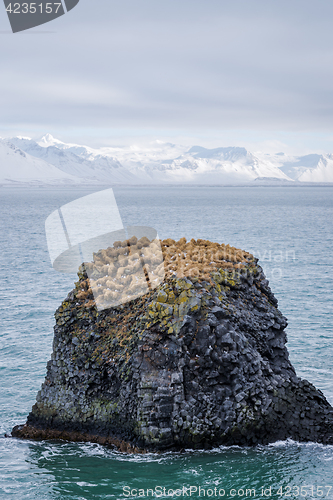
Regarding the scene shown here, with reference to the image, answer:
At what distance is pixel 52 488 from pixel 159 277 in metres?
8.19

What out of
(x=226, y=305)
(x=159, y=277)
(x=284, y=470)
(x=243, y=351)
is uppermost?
(x=159, y=277)

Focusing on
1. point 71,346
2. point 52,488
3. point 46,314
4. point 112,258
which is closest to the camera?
point 52,488

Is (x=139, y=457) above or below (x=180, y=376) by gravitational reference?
below

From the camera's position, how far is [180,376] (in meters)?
16.6

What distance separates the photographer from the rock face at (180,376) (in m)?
16.7

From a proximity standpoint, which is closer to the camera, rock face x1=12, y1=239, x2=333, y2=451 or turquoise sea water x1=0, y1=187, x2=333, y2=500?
turquoise sea water x1=0, y1=187, x2=333, y2=500

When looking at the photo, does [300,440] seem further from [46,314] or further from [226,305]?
[46,314]

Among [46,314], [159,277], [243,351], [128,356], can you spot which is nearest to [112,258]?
[159,277]

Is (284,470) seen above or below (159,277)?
below

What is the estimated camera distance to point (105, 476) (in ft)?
52.1

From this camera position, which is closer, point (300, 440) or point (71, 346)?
point (300, 440)

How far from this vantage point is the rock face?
16.7 m

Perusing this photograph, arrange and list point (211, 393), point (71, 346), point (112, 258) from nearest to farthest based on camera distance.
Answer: point (211, 393), point (71, 346), point (112, 258)

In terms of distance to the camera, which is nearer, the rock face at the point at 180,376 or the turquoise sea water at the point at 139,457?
the turquoise sea water at the point at 139,457
